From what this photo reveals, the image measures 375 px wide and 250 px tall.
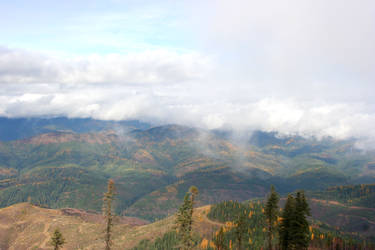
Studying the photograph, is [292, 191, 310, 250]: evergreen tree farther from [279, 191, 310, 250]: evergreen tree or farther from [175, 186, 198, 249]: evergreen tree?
[175, 186, 198, 249]: evergreen tree

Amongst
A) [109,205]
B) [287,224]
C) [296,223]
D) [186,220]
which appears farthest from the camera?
[287,224]

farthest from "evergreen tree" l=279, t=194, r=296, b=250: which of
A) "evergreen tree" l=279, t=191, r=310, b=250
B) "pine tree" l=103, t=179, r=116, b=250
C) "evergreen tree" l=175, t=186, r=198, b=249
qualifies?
"pine tree" l=103, t=179, r=116, b=250

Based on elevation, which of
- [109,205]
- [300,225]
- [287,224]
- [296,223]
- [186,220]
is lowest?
[287,224]

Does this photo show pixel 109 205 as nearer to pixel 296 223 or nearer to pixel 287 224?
pixel 296 223

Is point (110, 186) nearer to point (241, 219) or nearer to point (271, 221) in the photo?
point (241, 219)

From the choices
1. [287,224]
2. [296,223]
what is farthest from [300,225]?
[287,224]

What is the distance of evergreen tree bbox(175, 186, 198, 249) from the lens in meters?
68.9

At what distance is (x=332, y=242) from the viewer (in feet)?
646

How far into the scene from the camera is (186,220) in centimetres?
6888

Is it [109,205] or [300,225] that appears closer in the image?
[109,205]

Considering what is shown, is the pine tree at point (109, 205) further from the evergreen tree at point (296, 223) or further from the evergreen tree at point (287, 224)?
the evergreen tree at point (287, 224)

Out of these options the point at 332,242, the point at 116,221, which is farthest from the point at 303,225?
the point at 332,242

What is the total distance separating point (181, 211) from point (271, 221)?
4071cm

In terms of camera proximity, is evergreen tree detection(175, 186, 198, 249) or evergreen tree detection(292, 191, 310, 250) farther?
evergreen tree detection(292, 191, 310, 250)
